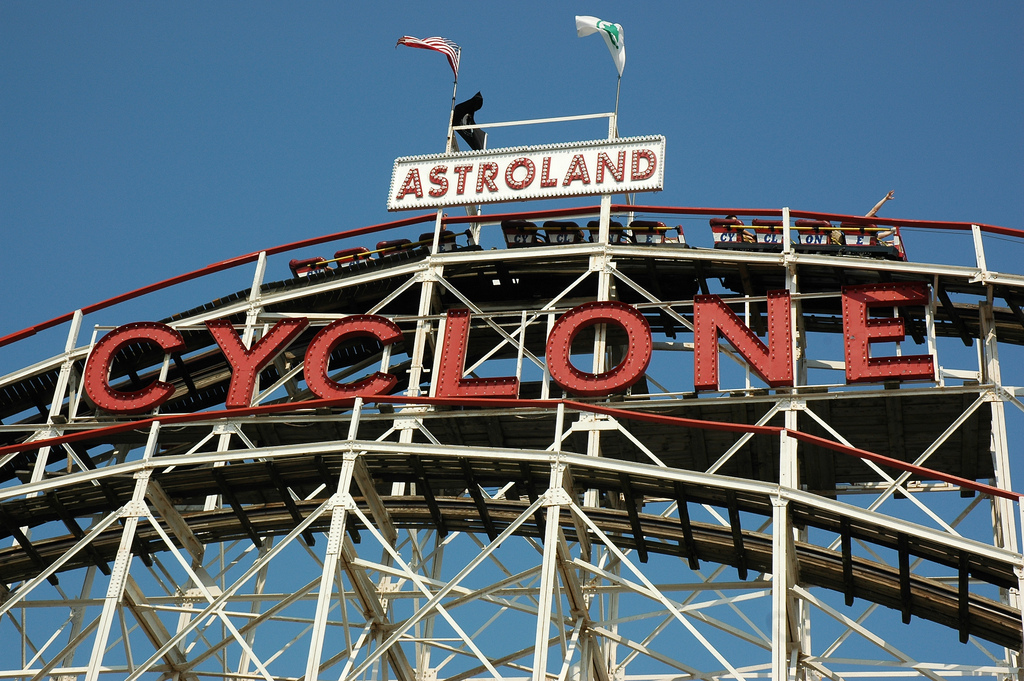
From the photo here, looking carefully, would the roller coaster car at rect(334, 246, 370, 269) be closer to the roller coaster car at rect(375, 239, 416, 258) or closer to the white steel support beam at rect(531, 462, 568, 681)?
the roller coaster car at rect(375, 239, 416, 258)

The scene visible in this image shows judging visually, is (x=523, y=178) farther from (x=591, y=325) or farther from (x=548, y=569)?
(x=548, y=569)

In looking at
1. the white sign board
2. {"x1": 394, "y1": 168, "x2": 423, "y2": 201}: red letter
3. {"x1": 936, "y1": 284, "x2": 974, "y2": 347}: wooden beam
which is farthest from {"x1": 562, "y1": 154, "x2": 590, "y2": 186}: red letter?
{"x1": 936, "y1": 284, "x2": 974, "y2": 347}: wooden beam

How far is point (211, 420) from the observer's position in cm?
2120

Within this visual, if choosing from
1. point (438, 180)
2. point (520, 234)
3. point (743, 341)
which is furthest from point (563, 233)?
point (743, 341)

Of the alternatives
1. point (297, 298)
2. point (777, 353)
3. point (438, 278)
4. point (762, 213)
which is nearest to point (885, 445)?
point (777, 353)

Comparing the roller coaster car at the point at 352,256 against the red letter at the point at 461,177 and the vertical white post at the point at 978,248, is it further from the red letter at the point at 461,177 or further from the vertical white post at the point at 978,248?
the vertical white post at the point at 978,248

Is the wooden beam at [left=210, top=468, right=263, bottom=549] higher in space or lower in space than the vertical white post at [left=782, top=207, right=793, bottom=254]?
lower

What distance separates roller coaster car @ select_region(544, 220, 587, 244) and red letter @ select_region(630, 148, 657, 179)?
1634 millimetres

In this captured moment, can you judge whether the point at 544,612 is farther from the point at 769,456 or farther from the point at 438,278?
the point at 438,278

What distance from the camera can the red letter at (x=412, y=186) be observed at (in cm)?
2869

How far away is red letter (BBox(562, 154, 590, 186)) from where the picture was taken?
91.1ft

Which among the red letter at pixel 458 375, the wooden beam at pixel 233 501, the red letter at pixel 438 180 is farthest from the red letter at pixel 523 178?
the wooden beam at pixel 233 501

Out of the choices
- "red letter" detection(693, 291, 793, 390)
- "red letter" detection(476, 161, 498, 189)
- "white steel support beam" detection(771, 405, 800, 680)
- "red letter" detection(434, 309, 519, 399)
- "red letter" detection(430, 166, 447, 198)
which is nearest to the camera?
"white steel support beam" detection(771, 405, 800, 680)

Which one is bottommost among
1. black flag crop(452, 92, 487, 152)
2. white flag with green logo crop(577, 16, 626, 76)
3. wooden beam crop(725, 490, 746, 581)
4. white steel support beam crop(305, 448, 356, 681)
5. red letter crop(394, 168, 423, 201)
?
white steel support beam crop(305, 448, 356, 681)
